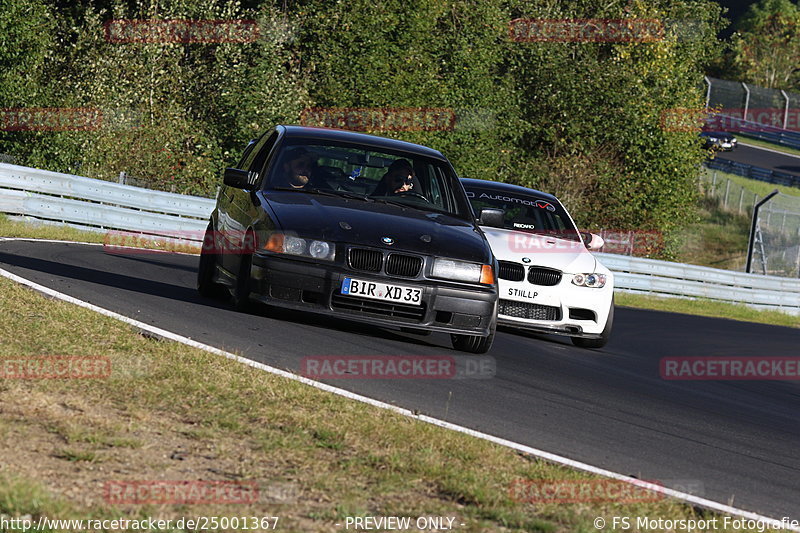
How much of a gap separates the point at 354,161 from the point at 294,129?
689mm

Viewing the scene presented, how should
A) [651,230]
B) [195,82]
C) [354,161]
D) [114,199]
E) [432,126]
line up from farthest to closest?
[651,230]
[432,126]
[195,82]
[114,199]
[354,161]

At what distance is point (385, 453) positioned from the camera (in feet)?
17.5

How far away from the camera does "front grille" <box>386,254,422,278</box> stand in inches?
329

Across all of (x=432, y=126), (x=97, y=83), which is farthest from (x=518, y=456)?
(x=432, y=126)

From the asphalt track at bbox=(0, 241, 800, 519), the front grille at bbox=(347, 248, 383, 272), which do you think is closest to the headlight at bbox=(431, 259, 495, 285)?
the front grille at bbox=(347, 248, 383, 272)

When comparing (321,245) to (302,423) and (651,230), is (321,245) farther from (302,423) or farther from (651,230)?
(651,230)

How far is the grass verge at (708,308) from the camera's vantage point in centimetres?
2386

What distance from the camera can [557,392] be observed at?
819 cm

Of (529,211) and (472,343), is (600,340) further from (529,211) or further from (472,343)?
(472,343)

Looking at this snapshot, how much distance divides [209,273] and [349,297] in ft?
8.05

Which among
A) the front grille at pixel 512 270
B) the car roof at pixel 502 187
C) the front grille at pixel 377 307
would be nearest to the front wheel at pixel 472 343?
the front grille at pixel 377 307

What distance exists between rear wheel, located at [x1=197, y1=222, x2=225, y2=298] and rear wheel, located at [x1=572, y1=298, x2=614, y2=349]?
4.02 metres

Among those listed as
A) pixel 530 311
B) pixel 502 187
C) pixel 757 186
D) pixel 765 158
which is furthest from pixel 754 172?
pixel 530 311

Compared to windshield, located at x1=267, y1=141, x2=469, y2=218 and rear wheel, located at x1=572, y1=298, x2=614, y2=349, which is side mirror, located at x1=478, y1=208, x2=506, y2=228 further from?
rear wheel, located at x1=572, y1=298, x2=614, y2=349
